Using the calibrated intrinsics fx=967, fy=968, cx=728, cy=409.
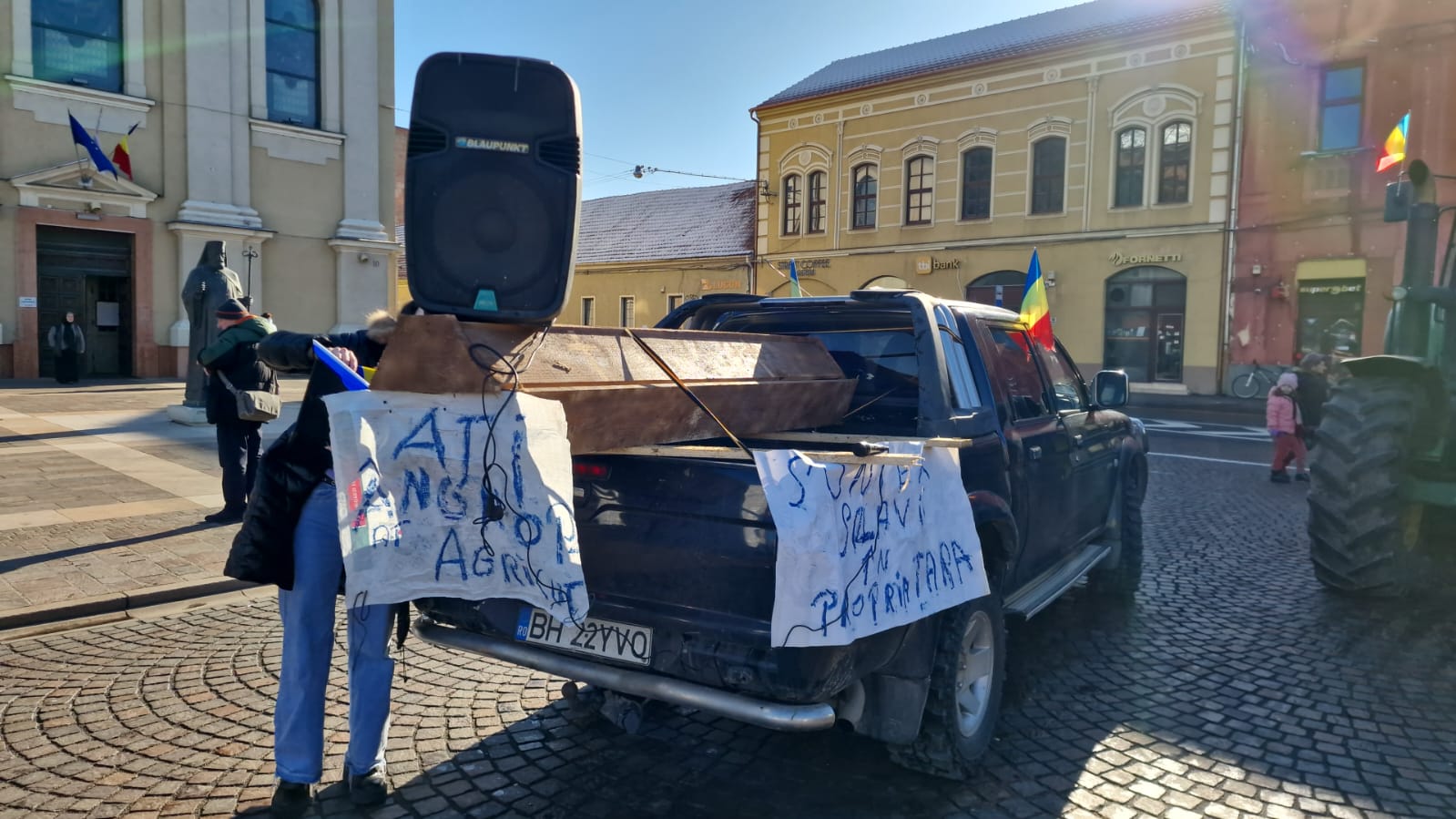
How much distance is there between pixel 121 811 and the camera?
3232 millimetres

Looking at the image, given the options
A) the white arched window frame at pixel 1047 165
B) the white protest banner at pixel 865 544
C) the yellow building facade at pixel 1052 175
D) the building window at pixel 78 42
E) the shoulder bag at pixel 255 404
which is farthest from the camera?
the white arched window frame at pixel 1047 165

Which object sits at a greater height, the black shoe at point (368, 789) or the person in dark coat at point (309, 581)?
the person in dark coat at point (309, 581)

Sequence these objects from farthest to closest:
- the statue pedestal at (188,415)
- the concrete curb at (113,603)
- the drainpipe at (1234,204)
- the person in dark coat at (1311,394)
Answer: the drainpipe at (1234,204) < the statue pedestal at (188,415) < the person in dark coat at (1311,394) < the concrete curb at (113,603)

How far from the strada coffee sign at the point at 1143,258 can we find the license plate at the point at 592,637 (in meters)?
24.6

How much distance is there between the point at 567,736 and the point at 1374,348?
Answer: 74.1 feet

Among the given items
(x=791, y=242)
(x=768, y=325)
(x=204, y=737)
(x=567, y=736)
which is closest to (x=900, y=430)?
(x=768, y=325)

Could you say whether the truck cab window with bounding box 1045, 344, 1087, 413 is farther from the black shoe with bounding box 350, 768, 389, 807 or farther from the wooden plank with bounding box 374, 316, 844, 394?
the black shoe with bounding box 350, 768, 389, 807

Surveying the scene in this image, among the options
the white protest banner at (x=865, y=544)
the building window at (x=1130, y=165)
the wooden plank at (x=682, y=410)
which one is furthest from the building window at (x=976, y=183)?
the white protest banner at (x=865, y=544)

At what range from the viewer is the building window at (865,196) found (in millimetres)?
30453

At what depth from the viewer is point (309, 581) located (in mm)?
3135

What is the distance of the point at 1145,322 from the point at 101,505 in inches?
933

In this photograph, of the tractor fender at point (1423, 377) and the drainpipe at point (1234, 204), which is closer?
the tractor fender at point (1423, 377)

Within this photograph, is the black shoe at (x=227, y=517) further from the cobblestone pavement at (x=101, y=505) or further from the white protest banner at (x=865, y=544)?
the white protest banner at (x=865, y=544)

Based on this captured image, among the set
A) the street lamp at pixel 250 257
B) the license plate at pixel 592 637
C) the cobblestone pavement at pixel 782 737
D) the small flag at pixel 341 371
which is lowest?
the cobblestone pavement at pixel 782 737
